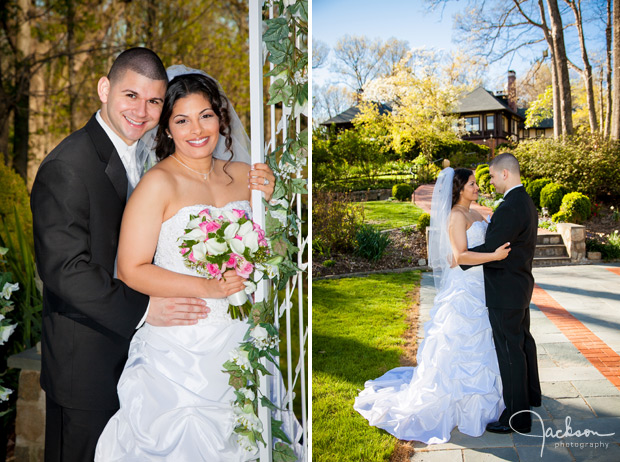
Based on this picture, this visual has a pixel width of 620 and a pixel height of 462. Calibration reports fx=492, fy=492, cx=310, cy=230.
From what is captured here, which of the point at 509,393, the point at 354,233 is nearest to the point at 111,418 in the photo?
the point at 354,233

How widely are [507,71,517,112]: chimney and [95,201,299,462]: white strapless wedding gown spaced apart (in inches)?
68.0

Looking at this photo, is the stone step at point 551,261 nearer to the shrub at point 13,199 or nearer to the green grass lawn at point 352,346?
the green grass lawn at point 352,346

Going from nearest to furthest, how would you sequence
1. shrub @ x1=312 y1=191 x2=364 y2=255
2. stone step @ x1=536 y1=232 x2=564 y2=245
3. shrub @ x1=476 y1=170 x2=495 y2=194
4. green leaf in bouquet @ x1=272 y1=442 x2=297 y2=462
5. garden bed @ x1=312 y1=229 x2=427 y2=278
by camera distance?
green leaf in bouquet @ x1=272 y1=442 x2=297 y2=462, stone step @ x1=536 y1=232 x2=564 y2=245, shrub @ x1=476 y1=170 x2=495 y2=194, garden bed @ x1=312 y1=229 x2=427 y2=278, shrub @ x1=312 y1=191 x2=364 y2=255

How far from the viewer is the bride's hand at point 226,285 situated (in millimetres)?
1967

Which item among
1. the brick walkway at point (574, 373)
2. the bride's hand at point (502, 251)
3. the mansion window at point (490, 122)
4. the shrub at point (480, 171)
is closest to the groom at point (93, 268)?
the mansion window at point (490, 122)

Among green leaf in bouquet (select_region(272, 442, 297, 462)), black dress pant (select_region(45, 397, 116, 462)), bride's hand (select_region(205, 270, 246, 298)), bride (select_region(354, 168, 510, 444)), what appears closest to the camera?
bride's hand (select_region(205, 270, 246, 298))

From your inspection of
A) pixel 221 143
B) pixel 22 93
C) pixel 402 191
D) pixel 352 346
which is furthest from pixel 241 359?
pixel 22 93

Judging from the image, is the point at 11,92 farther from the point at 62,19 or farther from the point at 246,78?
the point at 246,78

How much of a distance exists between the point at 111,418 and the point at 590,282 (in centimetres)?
247

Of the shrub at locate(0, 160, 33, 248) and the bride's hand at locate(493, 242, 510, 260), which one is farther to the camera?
the shrub at locate(0, 160, 33, 248)

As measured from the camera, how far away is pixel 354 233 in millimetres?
3312

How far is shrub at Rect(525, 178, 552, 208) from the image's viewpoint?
272 centimetres

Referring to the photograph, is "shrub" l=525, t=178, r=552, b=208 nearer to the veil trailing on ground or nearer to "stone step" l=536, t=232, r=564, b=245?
"stone step" l=536, t=232, r=564, b=245

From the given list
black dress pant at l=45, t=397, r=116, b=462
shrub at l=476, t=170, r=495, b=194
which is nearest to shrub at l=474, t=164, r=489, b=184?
shrub at l=476, t=170, r=495, b=194
